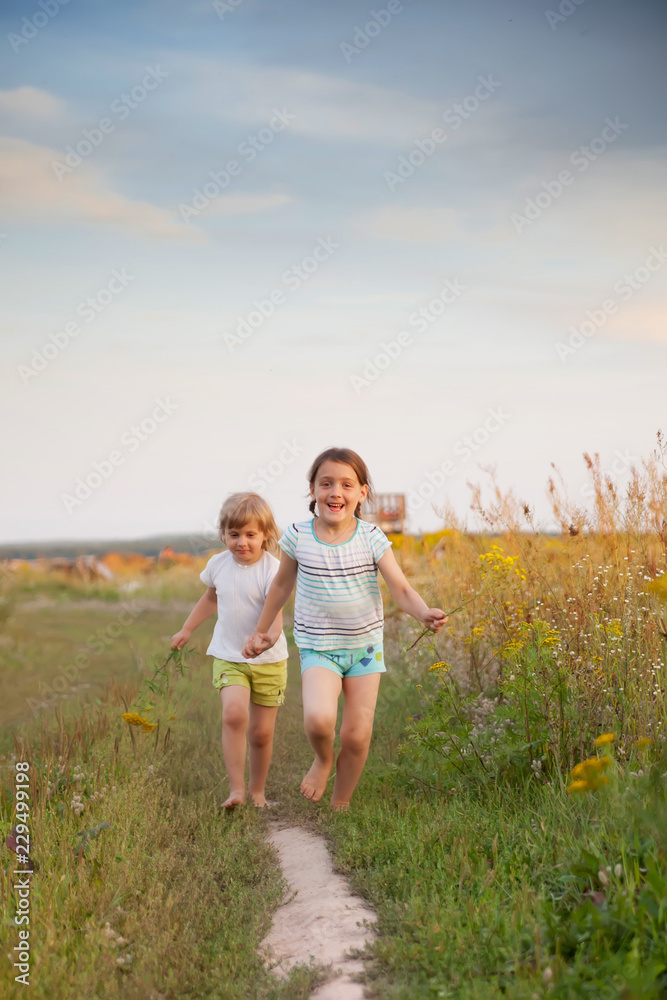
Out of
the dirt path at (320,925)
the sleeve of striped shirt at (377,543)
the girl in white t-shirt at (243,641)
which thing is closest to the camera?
the dirt path at (320,925)

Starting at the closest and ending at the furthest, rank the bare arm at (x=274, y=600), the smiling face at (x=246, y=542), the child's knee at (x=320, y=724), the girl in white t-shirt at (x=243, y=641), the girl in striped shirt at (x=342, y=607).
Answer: the child's knee at (x=320, y=724) < the girl in striped shirt at (x=342, y=607) < the bare arm at (x=274, y=600) < the girl in white t-shirt at (x=243, y=641) < the smiling face at (x=246, y=542)

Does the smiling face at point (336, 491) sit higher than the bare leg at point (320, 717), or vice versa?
the smiling face at point (336, 491)

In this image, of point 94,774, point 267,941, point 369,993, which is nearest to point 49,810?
point 94,774

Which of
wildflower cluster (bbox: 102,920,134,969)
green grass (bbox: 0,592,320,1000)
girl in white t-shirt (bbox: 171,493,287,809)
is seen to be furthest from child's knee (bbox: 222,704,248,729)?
wildflower cluster (bbox: 102,920,134,969)

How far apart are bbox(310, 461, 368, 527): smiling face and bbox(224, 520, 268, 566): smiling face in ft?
1.93

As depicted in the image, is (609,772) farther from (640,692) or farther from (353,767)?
(353,767)

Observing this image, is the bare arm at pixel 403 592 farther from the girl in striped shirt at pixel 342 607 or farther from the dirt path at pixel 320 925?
the dirt path at pixel 320 925

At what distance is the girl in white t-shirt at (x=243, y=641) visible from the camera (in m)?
4.81

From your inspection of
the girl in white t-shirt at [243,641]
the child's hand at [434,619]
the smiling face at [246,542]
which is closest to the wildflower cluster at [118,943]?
the girl in white t-shirt at [243,641]

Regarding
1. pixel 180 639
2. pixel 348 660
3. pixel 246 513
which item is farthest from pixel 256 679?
pixel 246 513

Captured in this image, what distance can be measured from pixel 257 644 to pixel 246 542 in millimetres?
635

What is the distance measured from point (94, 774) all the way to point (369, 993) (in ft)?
7.39

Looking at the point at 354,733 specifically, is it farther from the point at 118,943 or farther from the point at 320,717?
the point at 118,943

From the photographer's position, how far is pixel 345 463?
455cm
